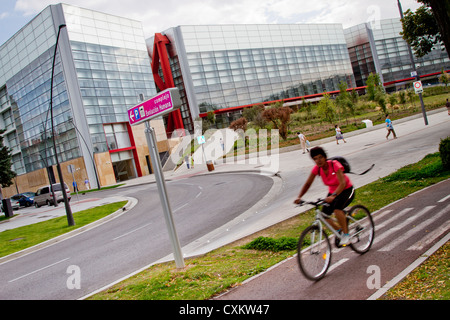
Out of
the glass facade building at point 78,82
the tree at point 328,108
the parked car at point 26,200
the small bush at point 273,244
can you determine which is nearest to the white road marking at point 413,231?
the small bush at point 273,244

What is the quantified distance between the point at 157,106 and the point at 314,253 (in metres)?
3.42

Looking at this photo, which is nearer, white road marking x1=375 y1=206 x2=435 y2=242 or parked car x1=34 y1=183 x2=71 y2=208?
white road marking x1=375 y1=206 x2=435 y2=242

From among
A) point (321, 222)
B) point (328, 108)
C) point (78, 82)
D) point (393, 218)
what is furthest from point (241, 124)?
point (321, 222)

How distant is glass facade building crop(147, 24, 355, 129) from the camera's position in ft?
225

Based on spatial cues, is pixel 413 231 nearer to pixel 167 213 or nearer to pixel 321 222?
pixel 321 222

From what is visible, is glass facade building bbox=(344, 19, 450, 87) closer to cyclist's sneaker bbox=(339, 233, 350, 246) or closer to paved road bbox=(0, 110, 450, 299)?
paved road bbox=(0, 110, 450, 299)

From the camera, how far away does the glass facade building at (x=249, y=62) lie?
225 feet

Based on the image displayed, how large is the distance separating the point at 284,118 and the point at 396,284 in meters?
33.9

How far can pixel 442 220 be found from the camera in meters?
6.11

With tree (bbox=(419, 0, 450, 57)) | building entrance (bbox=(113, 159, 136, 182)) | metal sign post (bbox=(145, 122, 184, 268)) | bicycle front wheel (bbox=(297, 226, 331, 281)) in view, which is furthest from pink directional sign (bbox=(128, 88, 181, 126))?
building entrance (bbox=(113, 159, 136, 182))

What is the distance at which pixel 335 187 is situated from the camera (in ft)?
17.0

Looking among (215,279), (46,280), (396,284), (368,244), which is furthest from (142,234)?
(396,284)
